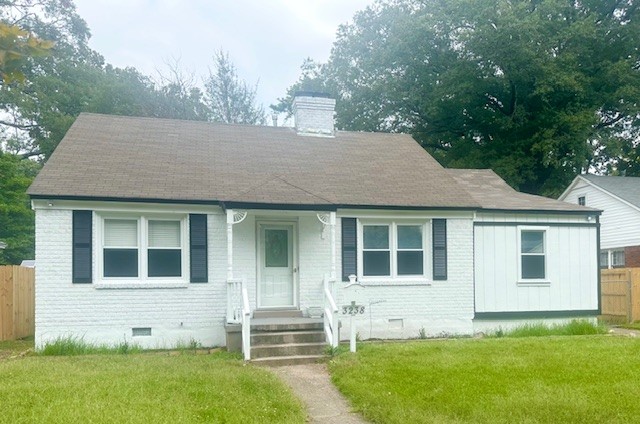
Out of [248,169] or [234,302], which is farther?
[248,169]

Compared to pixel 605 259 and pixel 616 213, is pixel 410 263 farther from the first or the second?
pixel 605 259

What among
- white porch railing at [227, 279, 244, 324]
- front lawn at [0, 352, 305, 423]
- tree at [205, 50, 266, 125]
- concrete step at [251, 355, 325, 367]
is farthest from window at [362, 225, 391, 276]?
tree at [205, 50, 266, 125]

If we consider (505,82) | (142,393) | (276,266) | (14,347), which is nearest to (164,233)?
(276,266)

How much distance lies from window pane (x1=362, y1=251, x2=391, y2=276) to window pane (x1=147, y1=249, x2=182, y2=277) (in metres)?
4.20

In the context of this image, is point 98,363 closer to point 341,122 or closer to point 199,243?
point 199,243

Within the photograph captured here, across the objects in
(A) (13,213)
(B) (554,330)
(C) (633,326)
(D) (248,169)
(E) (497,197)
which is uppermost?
(D) (248,169)

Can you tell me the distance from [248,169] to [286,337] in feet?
15.2

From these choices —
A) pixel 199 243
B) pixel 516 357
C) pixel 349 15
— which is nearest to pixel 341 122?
pixel 349 15

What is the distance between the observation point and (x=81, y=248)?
1156 cm

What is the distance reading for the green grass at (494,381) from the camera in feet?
21.8

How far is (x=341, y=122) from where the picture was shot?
33.3m

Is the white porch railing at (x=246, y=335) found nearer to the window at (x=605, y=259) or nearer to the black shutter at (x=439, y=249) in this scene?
the black shutter at (x=439, y=249)

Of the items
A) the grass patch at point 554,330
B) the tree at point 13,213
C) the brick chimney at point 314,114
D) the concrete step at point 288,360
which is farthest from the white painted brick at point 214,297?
the tree at point 13,213

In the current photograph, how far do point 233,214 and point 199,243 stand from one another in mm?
1103
